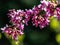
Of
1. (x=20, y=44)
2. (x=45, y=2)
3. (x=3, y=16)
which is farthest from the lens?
(x=3, y=16)

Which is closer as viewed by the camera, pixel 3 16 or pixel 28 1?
pixel 28 1

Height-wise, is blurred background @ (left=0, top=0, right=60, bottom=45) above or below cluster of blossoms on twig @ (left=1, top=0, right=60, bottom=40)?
above

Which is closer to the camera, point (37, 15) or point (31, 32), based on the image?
point (37, 15)

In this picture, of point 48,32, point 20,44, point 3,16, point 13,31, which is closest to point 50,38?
point 48,32

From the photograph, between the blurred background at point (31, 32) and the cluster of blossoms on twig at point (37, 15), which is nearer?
the cluster of blossoms on twig at point (37, 15)

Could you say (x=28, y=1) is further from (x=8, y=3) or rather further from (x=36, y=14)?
(x=36, y=14)

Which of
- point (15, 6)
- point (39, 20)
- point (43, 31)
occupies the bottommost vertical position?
point (39, 20)

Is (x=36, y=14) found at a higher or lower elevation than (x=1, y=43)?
lower

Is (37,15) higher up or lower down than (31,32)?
lower down

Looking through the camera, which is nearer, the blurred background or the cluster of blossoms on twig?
the cluster of blossoms on twig

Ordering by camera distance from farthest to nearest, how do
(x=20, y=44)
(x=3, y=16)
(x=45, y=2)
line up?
(x=3, y=16) < (x=20, y=44) < (x=45, y=2)

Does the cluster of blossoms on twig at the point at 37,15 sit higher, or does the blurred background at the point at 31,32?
the blurred background at the point at 31,32
